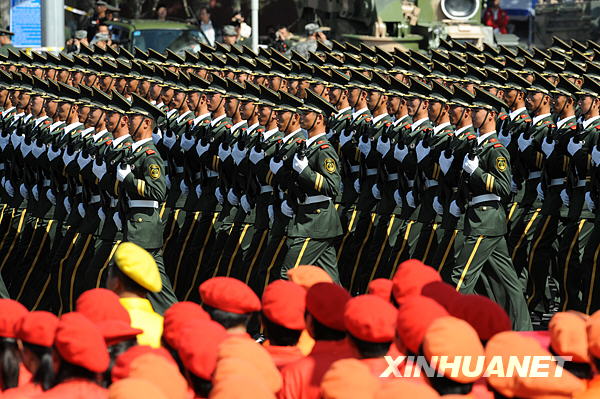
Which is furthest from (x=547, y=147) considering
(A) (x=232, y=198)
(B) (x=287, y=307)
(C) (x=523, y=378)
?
(C) (x=523, y=378)

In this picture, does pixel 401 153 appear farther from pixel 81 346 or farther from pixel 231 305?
pixel 81 346

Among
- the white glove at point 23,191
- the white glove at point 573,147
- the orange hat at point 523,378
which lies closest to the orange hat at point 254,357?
the orange hat at point 523,378

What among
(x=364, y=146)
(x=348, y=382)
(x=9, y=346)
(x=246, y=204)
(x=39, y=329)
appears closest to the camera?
(x=348, y=382)

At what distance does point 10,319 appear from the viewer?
19.1ft

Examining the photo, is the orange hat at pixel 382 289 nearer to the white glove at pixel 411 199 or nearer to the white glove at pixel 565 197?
the white glove at pixel 565 197

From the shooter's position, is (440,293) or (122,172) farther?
(122,172)

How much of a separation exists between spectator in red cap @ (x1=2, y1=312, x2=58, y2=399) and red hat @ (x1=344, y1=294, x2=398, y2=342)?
107 centimetres

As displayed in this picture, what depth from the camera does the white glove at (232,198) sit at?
11.0 meters

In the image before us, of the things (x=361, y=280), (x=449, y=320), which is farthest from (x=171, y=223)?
(x=449, y=320)

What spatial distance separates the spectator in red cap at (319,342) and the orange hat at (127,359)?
0.45 meters

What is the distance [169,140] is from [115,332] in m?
6.23

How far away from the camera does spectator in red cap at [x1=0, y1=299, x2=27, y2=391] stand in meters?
5.65

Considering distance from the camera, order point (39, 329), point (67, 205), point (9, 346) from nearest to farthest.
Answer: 1. point (39, 329)
2. point (9, 346)
3. point (67, 205)

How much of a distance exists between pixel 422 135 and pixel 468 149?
2.52ft
